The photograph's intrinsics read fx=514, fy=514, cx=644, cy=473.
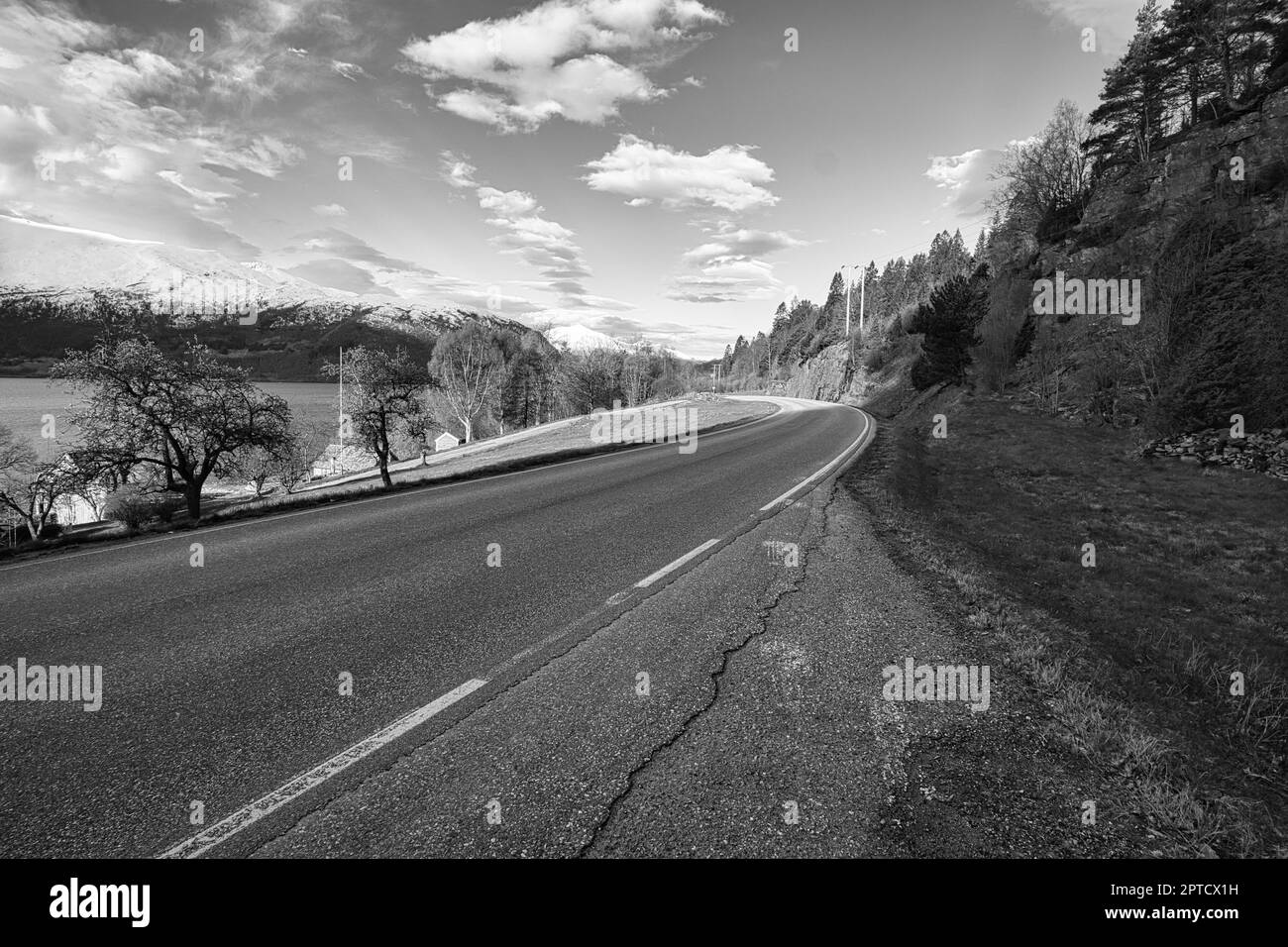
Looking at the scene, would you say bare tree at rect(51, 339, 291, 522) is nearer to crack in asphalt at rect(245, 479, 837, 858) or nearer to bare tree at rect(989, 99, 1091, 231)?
crack in asphalt at rect(245, 479, 837, 858)

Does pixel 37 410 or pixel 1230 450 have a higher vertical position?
pixel 37 410

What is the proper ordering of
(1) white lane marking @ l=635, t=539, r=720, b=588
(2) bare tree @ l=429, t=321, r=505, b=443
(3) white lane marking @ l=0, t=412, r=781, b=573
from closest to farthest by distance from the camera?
(1) white lane marking @ l=635, t=539, r=720, b=588 < (3) white lane marking @ l=0, t=412, r=781, b=573 < (2) bare tree @ l=429, t=321, r=505, b=443

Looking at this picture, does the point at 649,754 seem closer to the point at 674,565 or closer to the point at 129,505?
the point at 674,565

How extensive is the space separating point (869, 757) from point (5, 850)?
4.26m

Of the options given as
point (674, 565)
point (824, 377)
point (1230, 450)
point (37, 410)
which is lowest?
point (674, 565)

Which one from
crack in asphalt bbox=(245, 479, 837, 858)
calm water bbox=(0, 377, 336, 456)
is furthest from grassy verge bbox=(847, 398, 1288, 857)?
calm water bbox=(0, 377, 336, 456)

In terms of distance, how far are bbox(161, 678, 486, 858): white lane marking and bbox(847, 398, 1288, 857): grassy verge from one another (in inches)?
156

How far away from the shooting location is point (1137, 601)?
7.26 meters

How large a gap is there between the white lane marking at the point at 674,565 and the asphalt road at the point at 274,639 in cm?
12

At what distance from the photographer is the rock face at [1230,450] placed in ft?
42.7

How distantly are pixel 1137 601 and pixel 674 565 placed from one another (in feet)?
22.0

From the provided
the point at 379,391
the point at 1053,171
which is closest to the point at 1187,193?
the point at 1053,171

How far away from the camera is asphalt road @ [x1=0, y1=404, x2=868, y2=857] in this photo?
270cm
